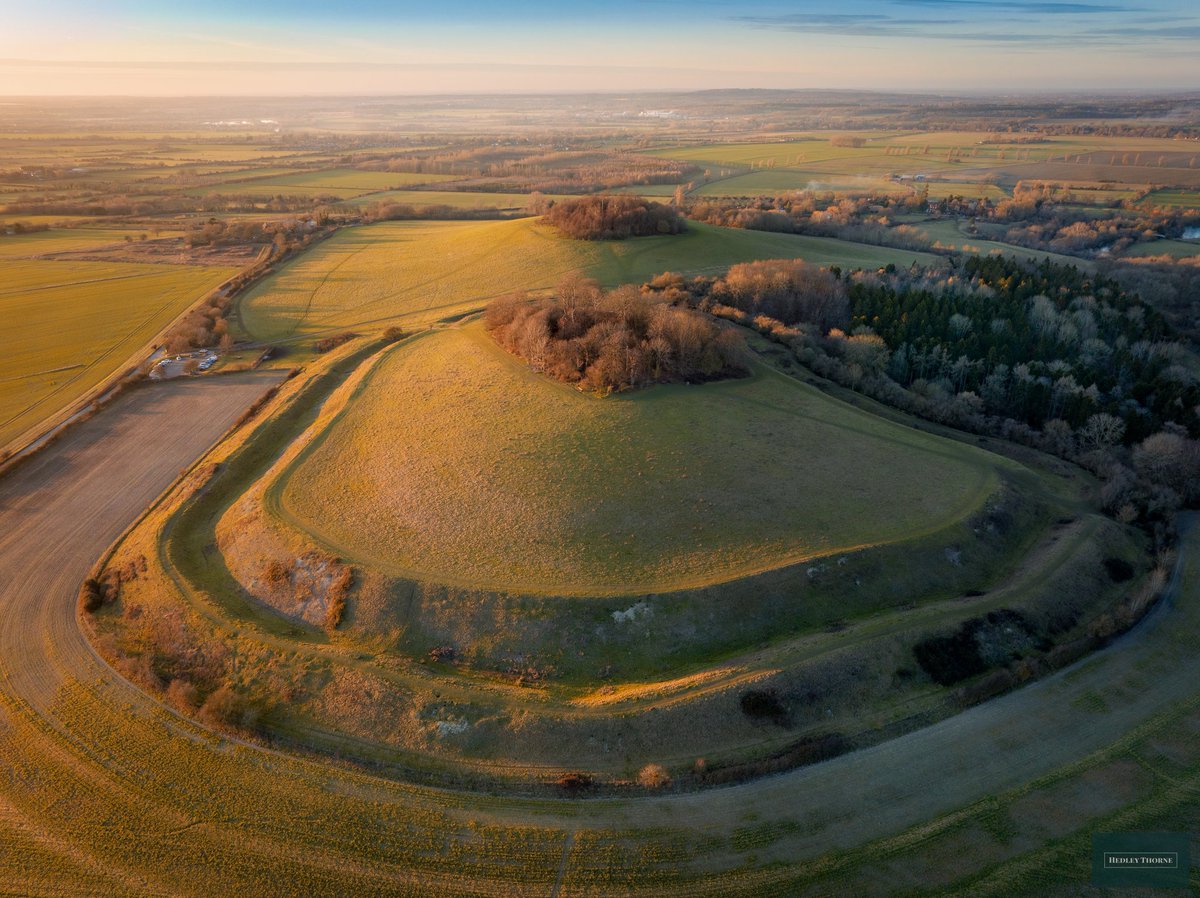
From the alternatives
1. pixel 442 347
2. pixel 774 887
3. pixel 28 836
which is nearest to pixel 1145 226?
pixel 442 347

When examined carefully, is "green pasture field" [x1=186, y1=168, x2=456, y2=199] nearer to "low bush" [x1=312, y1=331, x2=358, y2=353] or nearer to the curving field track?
"low bush" [x1=312, y1=331, x2=358, y2=353]

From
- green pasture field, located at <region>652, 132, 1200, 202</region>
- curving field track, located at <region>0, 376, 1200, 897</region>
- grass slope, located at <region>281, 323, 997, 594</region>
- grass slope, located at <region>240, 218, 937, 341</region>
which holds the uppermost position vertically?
green pasture field, located at <region>652, 132, 1200, 202</region>

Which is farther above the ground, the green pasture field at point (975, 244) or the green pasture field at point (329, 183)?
the green pasture field at point (329, 183)

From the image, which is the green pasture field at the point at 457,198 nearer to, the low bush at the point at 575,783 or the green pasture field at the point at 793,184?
the green pasture field at the point at 793,184

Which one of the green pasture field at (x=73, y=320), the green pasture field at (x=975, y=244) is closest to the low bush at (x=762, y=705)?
the green pasture field at (x=73, y=320)

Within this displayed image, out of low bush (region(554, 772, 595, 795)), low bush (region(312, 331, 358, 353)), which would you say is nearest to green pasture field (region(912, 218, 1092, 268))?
low bush (region(312, 331, 358, 353))

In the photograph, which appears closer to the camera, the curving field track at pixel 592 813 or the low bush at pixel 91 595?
the curving field track at pixel 592 813

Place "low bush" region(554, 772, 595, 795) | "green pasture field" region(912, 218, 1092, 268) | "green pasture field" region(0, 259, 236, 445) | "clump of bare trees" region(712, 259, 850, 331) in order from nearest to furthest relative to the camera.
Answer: "low bush" region(554, 772, 595, 795) < "green pasture field" region(0, 259, 236, 445) < "clump of bare trees" region(712, 259, 850, 331) < "green pasture field" region(912, 218, 1092, 268)
